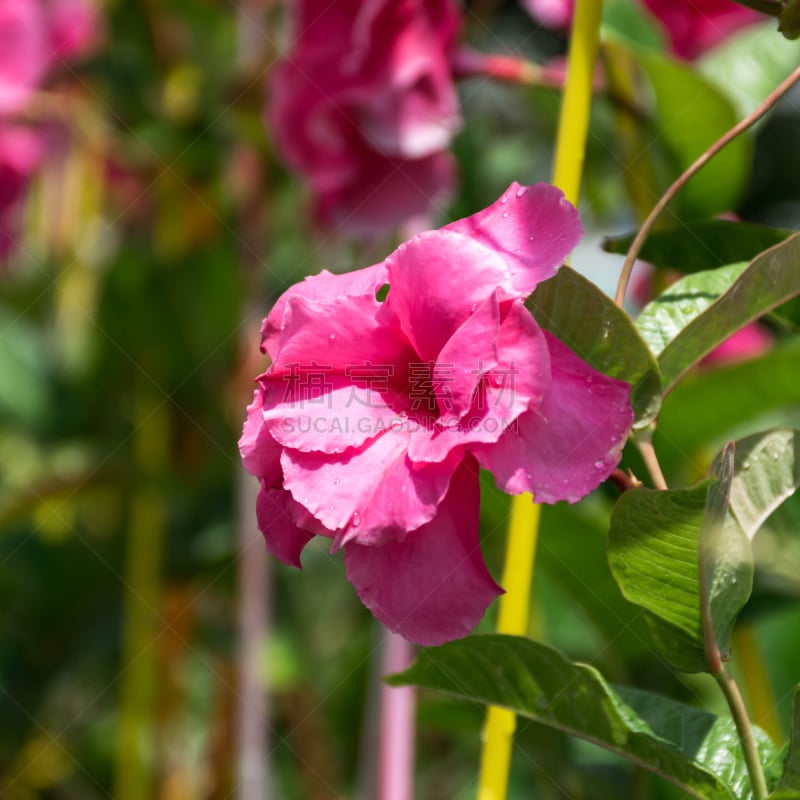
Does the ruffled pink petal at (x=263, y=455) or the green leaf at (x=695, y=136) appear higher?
the green leaf at (x=695, y=136)

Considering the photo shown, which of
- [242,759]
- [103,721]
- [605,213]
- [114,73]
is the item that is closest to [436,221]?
A: [605,213]

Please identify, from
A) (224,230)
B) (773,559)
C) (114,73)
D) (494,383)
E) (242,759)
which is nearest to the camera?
(494,383)

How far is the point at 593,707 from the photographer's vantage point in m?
0.26

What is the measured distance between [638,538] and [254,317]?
1.80 ft

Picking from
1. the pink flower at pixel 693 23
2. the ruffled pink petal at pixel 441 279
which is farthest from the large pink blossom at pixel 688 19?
the ruffled pink petal at pixel 441 279

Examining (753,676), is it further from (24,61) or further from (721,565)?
(24,61)

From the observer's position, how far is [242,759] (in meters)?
0.64

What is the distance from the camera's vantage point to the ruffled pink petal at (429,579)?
25 centimetres

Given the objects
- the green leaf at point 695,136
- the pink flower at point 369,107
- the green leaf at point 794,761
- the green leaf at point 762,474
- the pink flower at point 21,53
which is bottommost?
the green leaf at point 794,761

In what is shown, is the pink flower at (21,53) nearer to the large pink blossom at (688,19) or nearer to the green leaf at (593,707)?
the large pink blossom at (688,19)

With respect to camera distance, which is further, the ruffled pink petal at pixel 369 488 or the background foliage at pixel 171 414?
the background foliage at pixel 171 414

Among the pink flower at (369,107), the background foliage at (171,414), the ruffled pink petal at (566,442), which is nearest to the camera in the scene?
the ruffled pink petal at (566,442)

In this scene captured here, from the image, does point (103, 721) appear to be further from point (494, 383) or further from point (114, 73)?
point (494, 383)

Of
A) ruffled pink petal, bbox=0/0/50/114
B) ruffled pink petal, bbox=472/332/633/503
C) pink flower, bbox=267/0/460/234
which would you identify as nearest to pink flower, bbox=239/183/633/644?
ruffled pink petal, bbox=472/332/633/503
